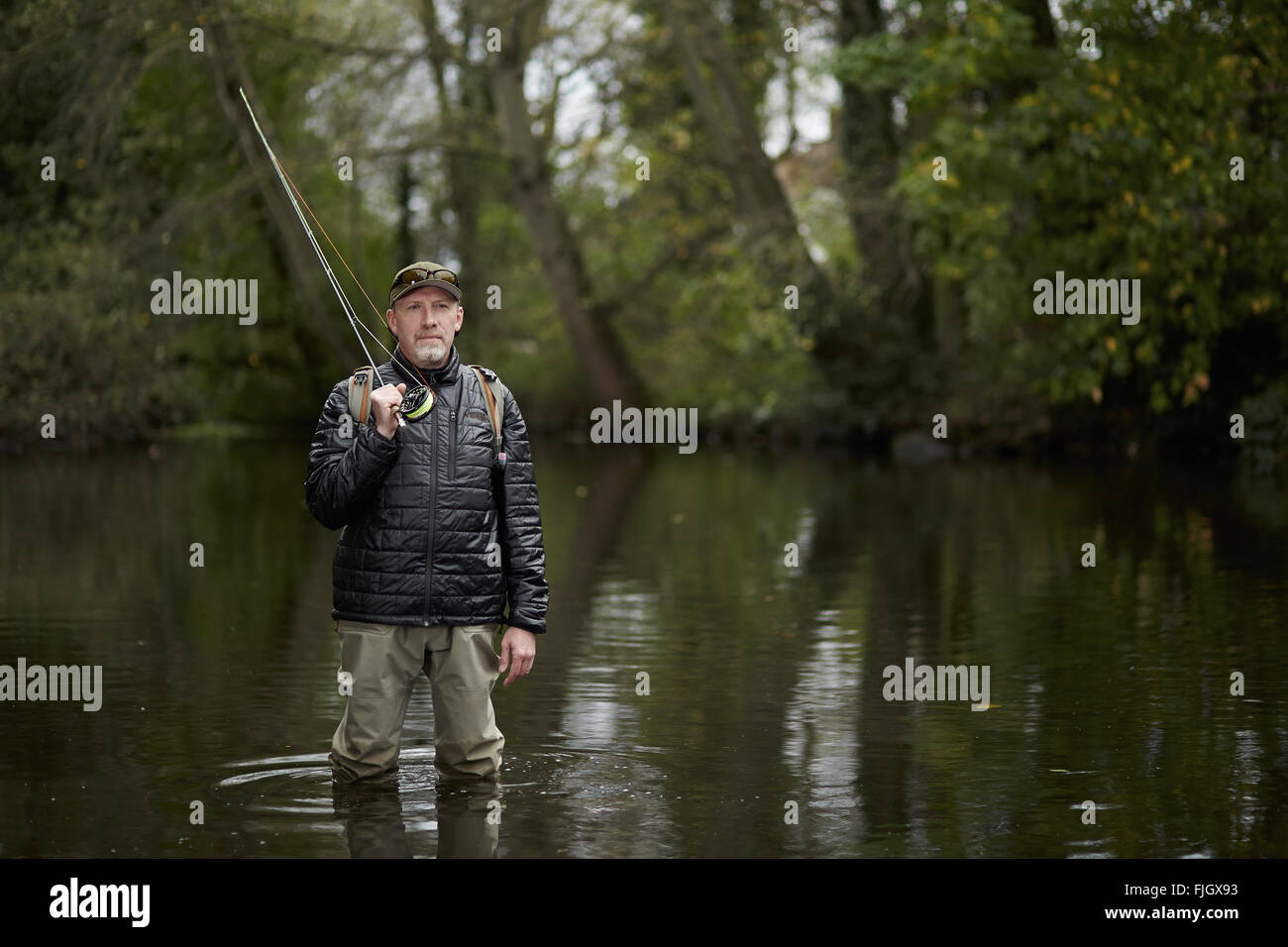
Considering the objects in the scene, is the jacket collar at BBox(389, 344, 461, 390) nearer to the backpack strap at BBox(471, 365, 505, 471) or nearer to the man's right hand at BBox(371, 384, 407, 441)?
the backpack strap at BBox(471, 365, 505, 471)

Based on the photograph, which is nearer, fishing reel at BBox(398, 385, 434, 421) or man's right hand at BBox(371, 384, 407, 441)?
man's right hand at BBox(371, 384, 407, 441)

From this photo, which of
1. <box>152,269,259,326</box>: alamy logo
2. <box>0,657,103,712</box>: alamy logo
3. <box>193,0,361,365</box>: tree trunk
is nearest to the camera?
<box>0,657,103,712</box>: alamy logo

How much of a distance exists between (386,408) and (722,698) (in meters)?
3.87

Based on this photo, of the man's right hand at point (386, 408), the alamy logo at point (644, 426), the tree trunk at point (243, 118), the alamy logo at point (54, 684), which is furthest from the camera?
the alamy logo at point (644, 426)

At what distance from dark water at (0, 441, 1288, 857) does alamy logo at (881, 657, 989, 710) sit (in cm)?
12

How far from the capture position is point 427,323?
7.75 metres

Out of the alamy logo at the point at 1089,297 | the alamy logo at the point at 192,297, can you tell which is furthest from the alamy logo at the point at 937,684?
the alamy logo at the point at 192,297

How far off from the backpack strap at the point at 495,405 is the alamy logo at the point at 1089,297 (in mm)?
22899

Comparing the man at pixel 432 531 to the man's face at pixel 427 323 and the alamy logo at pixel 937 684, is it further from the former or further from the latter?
the alamy logo at pixel 937 684

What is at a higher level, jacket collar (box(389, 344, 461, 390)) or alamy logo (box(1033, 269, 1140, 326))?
alamy logo (box(1033, 269, 1140, 326))

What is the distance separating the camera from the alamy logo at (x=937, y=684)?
1093 centimetres

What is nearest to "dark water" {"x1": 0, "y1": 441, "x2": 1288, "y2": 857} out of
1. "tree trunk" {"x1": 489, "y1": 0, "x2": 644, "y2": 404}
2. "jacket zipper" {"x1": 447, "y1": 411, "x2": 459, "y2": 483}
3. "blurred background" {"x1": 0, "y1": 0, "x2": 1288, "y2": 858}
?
"blurred background" {"x1": 0, "y1": 0, "x2": 1288, "y2": 858}

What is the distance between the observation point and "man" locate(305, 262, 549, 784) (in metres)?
7.75
